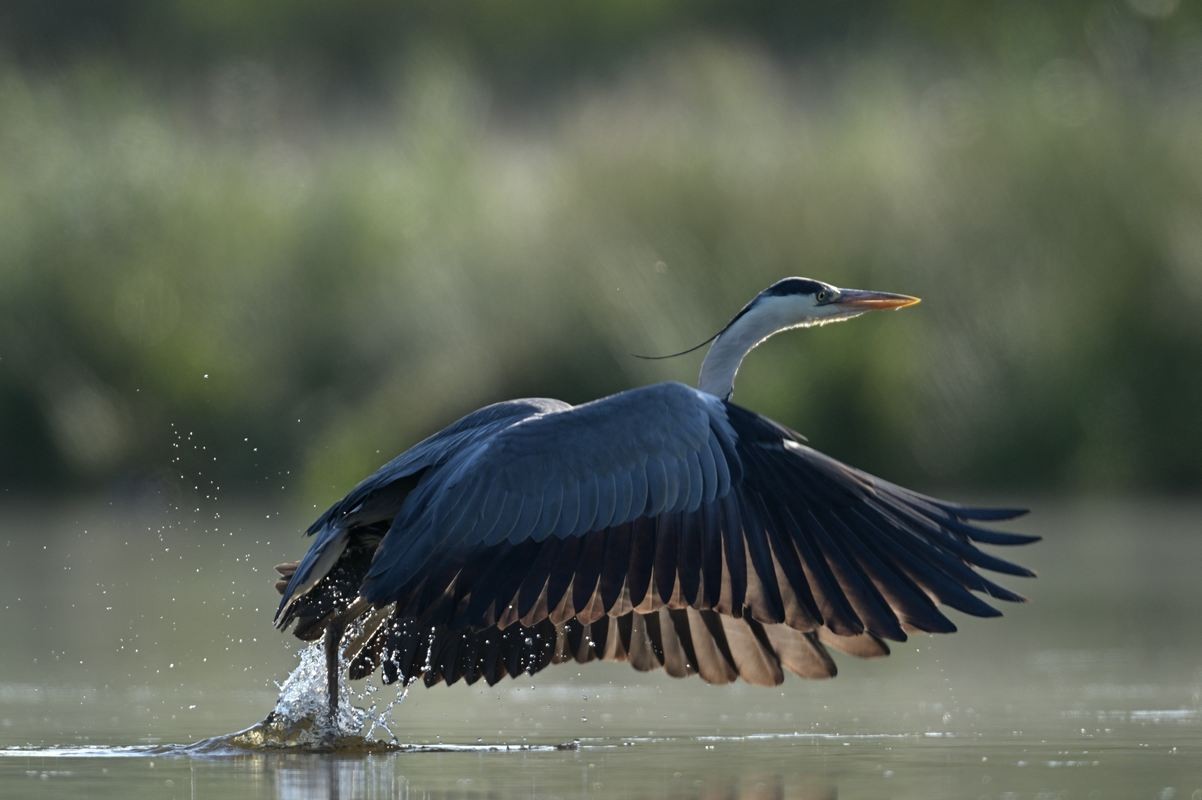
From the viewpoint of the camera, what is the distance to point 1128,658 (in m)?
8.98

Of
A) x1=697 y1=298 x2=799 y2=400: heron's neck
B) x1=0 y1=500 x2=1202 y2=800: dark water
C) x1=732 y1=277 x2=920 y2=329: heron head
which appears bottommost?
x1=0 y1=500 x2=1202 y2=800: dark water

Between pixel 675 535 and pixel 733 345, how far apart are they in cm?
125

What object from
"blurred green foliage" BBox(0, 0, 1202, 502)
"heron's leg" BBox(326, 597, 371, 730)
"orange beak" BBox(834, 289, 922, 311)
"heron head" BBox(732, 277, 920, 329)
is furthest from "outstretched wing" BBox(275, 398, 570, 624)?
"blurred green foliage" BBox(0, 0, 1202, 502)

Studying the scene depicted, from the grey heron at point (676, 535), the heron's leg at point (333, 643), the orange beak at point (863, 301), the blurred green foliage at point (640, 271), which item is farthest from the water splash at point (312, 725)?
the blurred green foliage at point (640, 271)

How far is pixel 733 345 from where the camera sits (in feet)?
25.7

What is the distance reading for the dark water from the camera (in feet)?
20.7

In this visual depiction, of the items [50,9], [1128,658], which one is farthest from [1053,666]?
[50,9]

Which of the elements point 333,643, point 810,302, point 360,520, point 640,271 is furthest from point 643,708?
point 640,271

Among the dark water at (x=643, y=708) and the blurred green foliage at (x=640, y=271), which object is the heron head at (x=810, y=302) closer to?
the dark water at (x=643, y=708)

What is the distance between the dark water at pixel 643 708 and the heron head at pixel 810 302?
52.7 inches

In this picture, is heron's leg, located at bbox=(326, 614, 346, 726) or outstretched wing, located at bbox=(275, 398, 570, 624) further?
heron's leg, located at bbox=(326, 614, 346, 726)

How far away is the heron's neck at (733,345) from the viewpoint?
25.6 feet

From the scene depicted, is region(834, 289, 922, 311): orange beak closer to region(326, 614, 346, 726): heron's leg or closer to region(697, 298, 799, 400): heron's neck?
region(697, 298, 799, 400): heron's neck

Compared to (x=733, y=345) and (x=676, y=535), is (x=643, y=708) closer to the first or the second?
(x=733, y=345)
